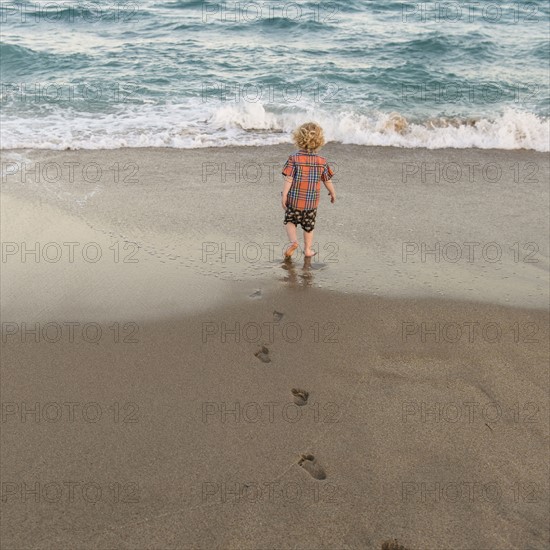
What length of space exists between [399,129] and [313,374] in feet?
21.3

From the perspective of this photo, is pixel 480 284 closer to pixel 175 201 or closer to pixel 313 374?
pixel 313 374

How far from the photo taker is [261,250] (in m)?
5.54

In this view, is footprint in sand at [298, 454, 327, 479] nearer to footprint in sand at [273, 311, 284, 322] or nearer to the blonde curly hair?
footprint in sand at [273, 311, 284, 322]

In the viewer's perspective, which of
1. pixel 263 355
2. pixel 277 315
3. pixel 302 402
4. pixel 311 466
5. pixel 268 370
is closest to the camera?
pixel 311 466

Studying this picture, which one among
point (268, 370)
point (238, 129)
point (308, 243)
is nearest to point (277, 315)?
point (268, 370)

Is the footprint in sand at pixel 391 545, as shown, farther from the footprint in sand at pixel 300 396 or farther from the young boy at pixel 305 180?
the young boy at pixel 305 180

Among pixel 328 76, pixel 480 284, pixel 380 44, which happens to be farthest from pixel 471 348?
pixel 380 44

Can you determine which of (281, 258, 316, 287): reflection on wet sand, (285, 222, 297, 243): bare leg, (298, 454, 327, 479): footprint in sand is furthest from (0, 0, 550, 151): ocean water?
(298, 454, 327, 479): footprint in sand

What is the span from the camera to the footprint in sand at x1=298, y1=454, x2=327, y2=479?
3074 mm

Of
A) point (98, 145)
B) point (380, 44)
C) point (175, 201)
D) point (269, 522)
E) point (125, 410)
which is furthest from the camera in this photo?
point (380, 44)

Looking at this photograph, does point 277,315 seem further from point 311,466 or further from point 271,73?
point 271,73

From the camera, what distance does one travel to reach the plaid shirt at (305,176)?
17.0ft

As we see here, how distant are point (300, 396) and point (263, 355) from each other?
0.49 m

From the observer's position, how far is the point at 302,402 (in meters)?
3.61
